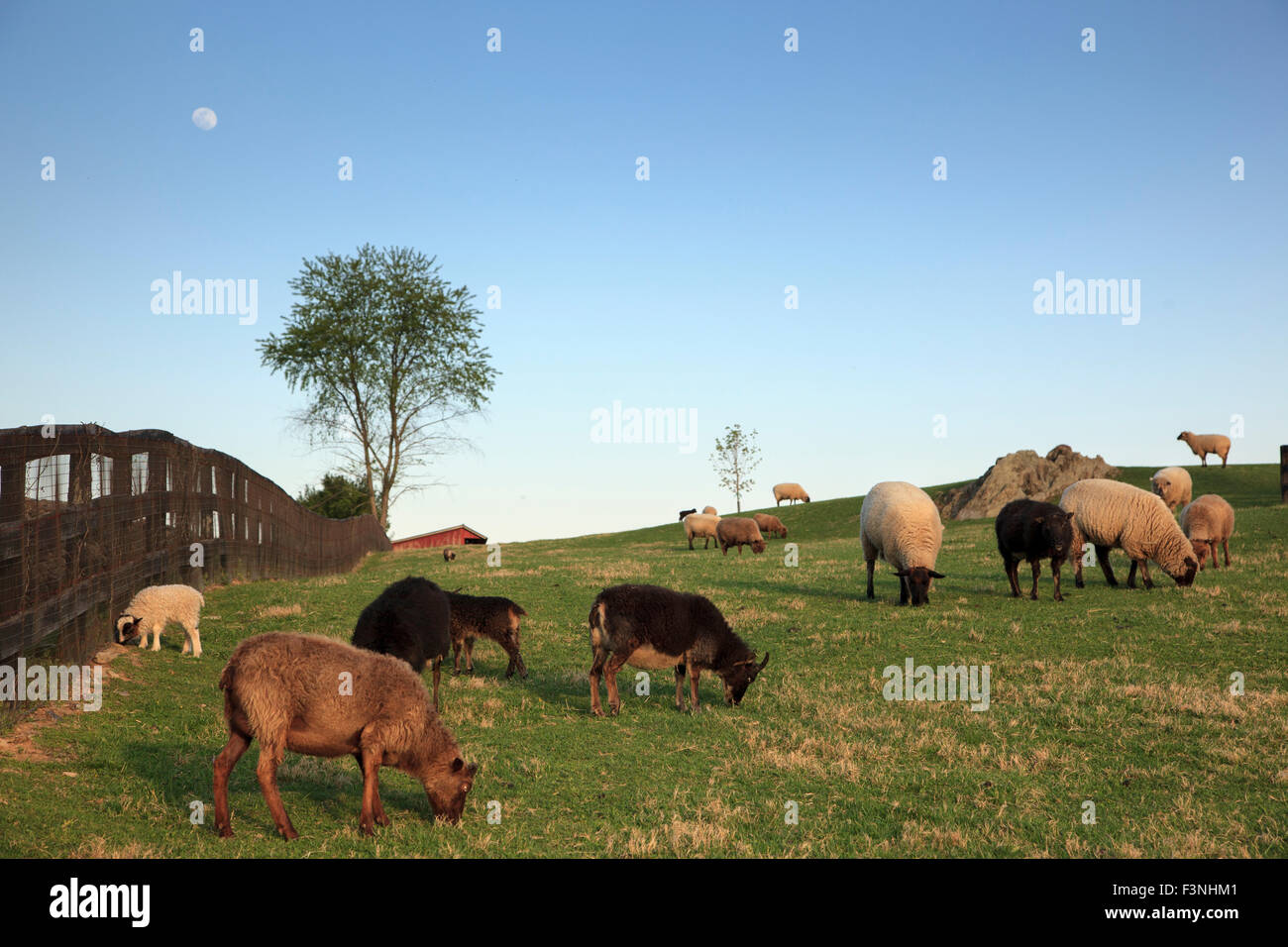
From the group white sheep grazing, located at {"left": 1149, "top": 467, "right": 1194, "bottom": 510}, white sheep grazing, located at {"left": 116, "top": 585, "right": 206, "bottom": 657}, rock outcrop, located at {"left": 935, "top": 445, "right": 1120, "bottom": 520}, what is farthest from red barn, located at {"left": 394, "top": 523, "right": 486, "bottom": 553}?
white sheep grazing, located at {"left": 116, "top": 585, "right": 206, "bottom": 657}

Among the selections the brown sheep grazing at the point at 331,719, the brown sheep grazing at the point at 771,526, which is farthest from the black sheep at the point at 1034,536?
the brown sheep grazing at the point at 771,526

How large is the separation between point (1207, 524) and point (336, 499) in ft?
198

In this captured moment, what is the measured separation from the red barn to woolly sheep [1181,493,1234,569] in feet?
180

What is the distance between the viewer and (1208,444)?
5609 centimetres

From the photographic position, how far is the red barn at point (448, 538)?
71.0 meters

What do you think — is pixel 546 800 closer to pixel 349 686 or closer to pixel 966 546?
pixel 349 686

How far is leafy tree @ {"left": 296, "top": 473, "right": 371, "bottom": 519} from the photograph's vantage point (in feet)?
211

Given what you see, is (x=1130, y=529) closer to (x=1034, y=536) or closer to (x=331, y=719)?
(x=1034, y=536)

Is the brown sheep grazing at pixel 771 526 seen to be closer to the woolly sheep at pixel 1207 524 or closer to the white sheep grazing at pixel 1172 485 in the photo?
the white sheep grazing at pixel 1172 485

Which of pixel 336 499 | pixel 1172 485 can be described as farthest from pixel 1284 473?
pixel 336 499

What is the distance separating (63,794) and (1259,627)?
54.6 ft

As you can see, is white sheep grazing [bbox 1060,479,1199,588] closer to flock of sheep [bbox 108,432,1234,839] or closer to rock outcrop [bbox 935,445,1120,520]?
flock of sheep [bbox 108,432,1234,839]

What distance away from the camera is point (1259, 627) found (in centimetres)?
1493
